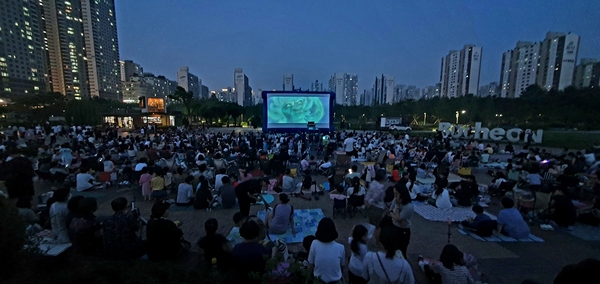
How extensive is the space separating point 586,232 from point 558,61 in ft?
277

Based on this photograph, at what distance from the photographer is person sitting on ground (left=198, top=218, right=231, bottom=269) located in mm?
3490

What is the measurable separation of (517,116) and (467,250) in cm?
4030

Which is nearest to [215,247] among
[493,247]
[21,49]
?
[493,247]

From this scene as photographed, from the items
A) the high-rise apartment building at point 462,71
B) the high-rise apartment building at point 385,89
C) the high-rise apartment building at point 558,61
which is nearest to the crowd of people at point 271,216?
the high-rise apartment building at point 462,71

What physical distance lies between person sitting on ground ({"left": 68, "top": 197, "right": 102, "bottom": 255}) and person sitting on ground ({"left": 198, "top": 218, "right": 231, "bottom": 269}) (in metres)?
1.55

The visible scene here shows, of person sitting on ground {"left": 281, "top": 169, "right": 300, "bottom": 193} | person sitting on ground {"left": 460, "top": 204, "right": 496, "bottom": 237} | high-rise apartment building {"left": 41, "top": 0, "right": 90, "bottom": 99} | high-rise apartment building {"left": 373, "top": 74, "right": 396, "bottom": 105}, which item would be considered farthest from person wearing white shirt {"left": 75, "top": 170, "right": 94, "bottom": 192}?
high-rise apartment building {"left": 41, "top": 0, "right": 90, "bottom": 99}

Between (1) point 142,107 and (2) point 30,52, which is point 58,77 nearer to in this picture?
(2) point 30,52

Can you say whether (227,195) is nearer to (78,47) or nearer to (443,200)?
(443,200)

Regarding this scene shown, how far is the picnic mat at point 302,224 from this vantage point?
5.02 metres

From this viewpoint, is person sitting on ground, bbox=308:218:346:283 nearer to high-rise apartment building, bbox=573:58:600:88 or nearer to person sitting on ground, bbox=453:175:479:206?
person sitting on ground, bbox=453:175:479:206

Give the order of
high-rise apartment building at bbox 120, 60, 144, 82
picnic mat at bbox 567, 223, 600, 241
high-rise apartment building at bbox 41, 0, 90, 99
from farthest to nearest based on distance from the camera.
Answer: high-rise apartment building at bbox 120, 60, 144, 82
high-rise apartment building at bbox 41, 0, 90, 99
picnic mat at bbox 567, 223, 600, 241

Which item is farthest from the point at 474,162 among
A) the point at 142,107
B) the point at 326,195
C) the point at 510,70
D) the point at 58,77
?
the point at 58,77

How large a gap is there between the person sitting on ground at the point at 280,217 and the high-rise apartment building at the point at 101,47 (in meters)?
110

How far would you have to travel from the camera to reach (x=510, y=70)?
80.1 metres
